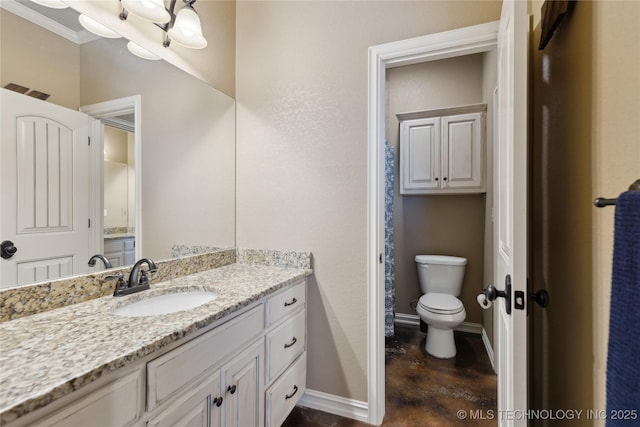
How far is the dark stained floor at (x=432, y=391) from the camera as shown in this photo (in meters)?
1.64

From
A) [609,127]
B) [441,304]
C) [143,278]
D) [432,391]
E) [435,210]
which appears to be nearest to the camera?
[609,127]

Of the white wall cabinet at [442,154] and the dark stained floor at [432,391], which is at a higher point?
the white wall cabinet at [442,154]

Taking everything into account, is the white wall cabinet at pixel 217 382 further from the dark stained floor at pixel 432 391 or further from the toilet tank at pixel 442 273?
the toilet tank at pixel 442 273

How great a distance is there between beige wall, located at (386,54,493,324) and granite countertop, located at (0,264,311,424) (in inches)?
84.1

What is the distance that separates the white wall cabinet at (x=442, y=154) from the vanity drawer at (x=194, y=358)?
218cm

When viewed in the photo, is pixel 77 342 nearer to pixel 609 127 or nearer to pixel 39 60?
pixel 39 60

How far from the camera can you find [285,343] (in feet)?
4.89

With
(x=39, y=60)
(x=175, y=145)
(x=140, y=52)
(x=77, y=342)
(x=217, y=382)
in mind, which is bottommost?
(x=217, y=382)

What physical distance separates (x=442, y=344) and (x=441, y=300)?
341mm

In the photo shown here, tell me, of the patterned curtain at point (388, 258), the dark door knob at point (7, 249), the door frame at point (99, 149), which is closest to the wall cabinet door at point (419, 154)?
the patterned curtain at point (388, 258)

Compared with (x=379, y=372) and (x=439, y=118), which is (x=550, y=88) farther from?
(x=439, y=118)

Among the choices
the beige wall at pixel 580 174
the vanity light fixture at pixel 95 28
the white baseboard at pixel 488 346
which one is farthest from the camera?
the white baseboard at pixel 488 346

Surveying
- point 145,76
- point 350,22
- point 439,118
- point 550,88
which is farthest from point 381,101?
point 439,118

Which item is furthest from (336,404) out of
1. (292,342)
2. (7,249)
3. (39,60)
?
(39,60)
